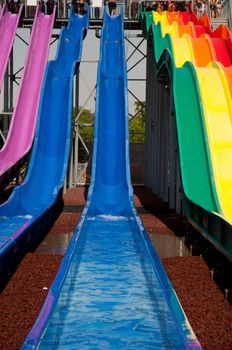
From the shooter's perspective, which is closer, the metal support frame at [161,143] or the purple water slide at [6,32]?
the metal support frame at [161,143]

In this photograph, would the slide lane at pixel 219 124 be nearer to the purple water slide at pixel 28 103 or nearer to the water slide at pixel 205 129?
the water slide at pixel 205 129

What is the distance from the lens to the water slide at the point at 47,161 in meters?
7.32

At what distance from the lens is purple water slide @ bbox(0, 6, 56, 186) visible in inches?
463

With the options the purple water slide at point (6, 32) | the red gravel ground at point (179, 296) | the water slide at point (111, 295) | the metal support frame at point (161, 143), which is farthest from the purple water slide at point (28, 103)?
the red gravel ground at point (179, 296)

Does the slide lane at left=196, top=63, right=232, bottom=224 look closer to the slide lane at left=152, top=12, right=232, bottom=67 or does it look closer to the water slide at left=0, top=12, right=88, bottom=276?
the slide lane at left=152, top=12, right=232, bottom=67

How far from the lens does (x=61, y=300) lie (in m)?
4.39

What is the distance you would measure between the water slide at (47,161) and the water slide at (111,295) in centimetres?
64

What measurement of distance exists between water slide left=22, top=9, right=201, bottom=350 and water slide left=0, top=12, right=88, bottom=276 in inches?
25.3

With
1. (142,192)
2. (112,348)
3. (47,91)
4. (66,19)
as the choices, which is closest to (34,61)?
(47,91)

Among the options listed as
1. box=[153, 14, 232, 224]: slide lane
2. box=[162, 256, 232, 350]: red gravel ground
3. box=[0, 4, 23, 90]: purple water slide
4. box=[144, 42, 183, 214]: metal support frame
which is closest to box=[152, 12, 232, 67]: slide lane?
box=[153, 14, 232, 224]: slide lane

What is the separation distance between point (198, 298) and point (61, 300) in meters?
1.35

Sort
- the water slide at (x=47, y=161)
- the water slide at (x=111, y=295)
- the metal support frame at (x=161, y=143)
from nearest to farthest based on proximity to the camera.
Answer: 1. the water slide at (x=111, y=295)
2. the water slide at (x=47, y=161)
3. the metal support frame at (x=161, y=143)

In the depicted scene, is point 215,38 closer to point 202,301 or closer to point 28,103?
point 28,103

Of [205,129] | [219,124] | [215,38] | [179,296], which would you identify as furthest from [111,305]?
[215,38]
